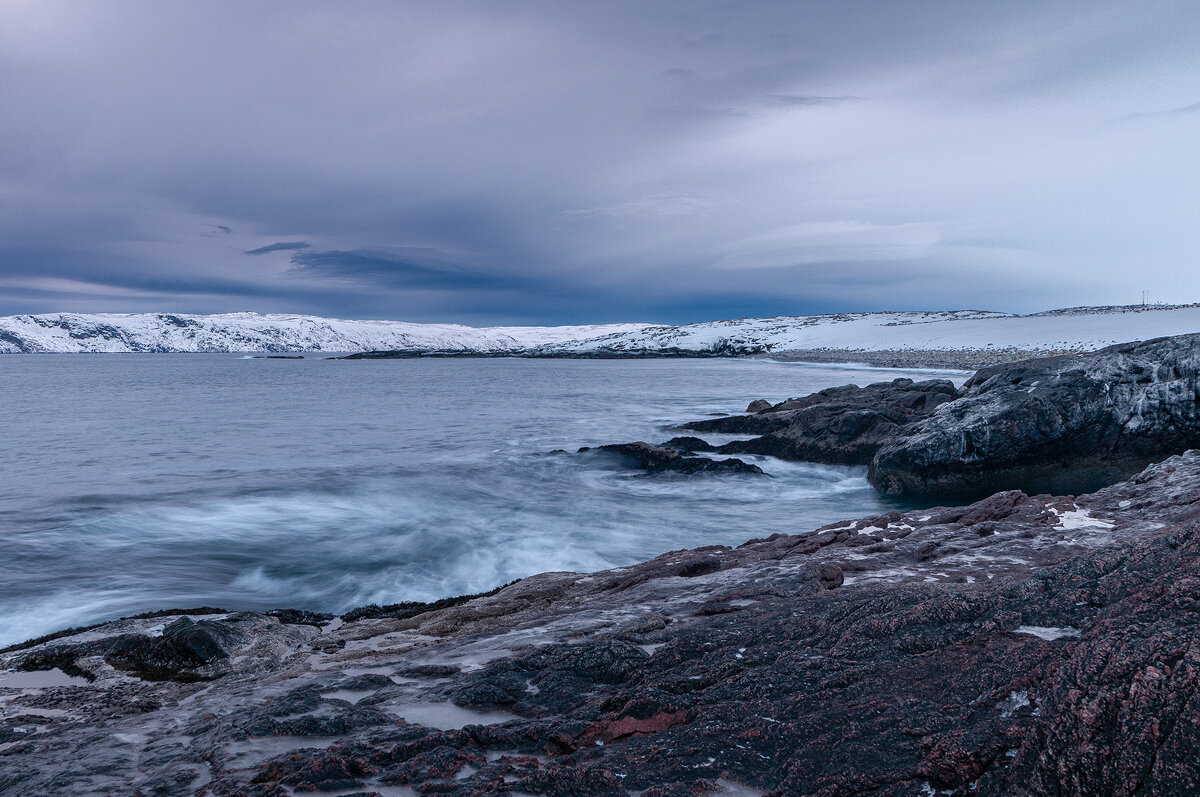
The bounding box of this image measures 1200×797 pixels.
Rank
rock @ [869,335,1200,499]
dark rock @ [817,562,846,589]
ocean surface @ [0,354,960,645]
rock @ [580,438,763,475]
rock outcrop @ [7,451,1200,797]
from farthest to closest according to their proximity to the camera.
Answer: rock @ [580,438,763,475] → rock @ [869,335,1200,499] → ocean surface @ [0,354,960,645] → dark rock @ [817,562,846,589] → rock outcrop @ [7,451,1200,797]

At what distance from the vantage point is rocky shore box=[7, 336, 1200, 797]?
1.91 meters

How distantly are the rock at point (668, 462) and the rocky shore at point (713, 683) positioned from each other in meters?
7.51

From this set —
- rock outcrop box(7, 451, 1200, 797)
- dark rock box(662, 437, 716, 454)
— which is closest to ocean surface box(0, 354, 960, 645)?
dark rock box(662, 437, 716, 454)

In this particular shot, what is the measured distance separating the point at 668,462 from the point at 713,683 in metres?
11.1

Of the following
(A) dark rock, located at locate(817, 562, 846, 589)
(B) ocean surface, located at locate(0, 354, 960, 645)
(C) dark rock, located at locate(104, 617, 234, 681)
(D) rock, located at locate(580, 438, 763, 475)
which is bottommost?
(B) ocean surface, located at locate(0, 354, 960, 645)

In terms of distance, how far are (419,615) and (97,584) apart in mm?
5134

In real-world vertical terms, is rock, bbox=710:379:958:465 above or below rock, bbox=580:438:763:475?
above

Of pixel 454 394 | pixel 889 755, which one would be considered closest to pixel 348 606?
pixel 889 755

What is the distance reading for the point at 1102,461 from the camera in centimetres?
945

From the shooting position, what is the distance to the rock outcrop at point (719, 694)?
1881 millimetres

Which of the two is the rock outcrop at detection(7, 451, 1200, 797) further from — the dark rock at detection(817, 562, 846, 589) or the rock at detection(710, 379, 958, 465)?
the rock at detection(710, 379, 958, 465)

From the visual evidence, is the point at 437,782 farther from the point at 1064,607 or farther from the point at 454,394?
the point at 454,394

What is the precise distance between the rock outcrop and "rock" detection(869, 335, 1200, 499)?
16.9 feet

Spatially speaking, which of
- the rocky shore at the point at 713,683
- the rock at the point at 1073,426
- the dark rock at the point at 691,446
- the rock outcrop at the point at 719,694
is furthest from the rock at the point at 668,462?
the rock outcrop at the point at 719,694
